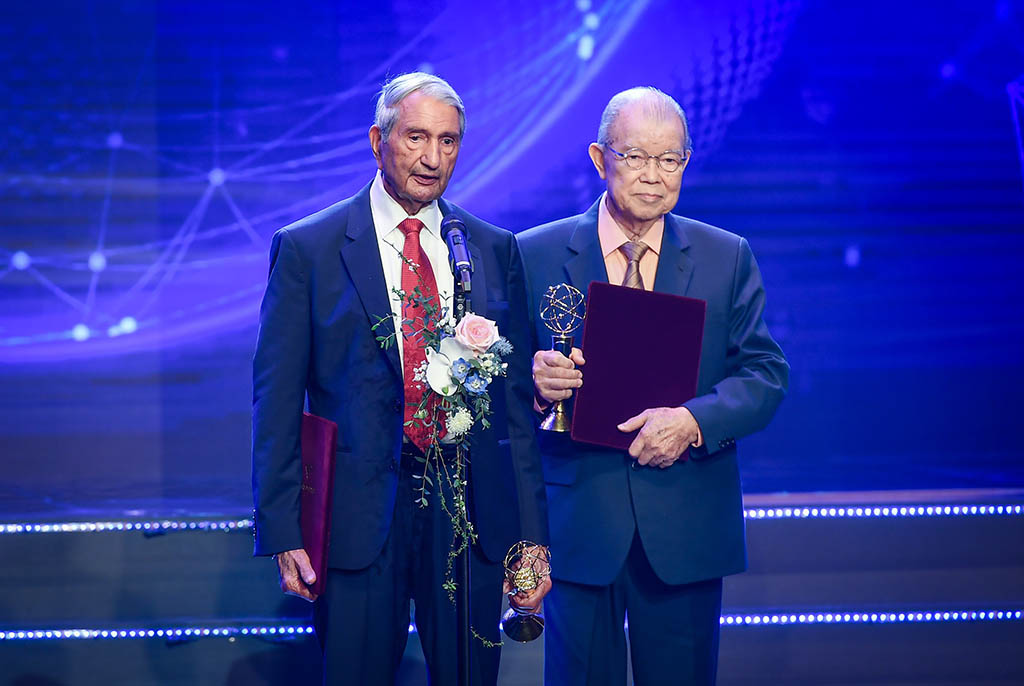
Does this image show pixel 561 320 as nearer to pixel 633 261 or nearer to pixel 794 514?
pixel 633 261

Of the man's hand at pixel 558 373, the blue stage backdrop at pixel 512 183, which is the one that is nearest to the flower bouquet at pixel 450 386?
the man's hand at pixel 558 373

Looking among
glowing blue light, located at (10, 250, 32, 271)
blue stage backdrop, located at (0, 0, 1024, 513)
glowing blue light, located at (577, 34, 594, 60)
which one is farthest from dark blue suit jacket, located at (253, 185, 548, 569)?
glowing blue light, located at (10, 250, 32, 271)

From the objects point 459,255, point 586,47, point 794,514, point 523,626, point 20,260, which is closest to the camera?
point 459,255

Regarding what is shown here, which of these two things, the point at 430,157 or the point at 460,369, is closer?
the point at 460,369

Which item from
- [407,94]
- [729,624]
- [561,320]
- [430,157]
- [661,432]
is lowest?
[729,624]

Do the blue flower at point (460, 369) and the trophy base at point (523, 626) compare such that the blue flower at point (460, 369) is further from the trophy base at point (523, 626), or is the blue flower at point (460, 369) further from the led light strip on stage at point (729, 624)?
the led light strip on stage at point (729, 624)

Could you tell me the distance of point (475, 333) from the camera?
72.7 inches

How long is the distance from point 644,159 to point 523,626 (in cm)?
112

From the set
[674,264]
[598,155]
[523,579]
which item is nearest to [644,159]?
[598,155]

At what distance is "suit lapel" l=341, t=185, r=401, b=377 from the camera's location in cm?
209

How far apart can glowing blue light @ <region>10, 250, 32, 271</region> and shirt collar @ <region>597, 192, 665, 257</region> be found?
9.14 feet

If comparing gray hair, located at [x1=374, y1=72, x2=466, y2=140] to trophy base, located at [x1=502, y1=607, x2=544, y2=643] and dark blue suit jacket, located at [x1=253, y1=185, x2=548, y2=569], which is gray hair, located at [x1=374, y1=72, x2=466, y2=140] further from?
trophy base, located at [x1=502, y1=607, x2=544, y2=643]

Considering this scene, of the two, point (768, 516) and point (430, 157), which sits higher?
point (430, 157)

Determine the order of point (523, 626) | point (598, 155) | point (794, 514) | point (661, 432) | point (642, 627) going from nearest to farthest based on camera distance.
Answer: point (523, 626), point (661, 432), point (642, 627), point (598, 155), point (794, 514)
